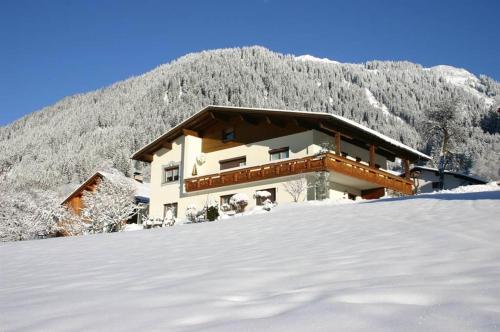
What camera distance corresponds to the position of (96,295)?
4438 mm

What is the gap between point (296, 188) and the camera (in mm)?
24938

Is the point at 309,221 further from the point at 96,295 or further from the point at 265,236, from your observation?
the point at 96,295

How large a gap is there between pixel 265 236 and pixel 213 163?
21713 mm

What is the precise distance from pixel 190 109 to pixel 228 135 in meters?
90.0

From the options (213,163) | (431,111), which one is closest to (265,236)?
(213,163)

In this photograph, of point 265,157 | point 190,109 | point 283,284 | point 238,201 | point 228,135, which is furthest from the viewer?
point 190,109

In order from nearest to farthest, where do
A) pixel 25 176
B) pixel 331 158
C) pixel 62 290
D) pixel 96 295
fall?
pixel 96 295, pixel 62 290, pixel 331 158, pixel 25 176

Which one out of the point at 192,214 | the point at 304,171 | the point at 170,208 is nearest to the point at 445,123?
the point at 304,171

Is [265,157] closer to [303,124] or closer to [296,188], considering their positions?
[303,124]

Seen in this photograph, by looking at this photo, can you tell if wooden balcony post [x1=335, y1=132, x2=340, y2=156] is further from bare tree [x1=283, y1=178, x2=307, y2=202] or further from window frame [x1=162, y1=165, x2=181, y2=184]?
window frame [x1=162, y1=165, x2=181, y2=184]

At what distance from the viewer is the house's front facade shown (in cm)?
2520

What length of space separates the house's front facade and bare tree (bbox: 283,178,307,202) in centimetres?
28

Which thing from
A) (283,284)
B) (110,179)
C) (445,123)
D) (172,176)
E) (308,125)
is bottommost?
(283,284)

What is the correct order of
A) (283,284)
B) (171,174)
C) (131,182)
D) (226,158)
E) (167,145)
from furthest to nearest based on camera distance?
1. (131,182)
2. (167,145)
3. (171,174)
4. (226,158)
5. (283,284)
